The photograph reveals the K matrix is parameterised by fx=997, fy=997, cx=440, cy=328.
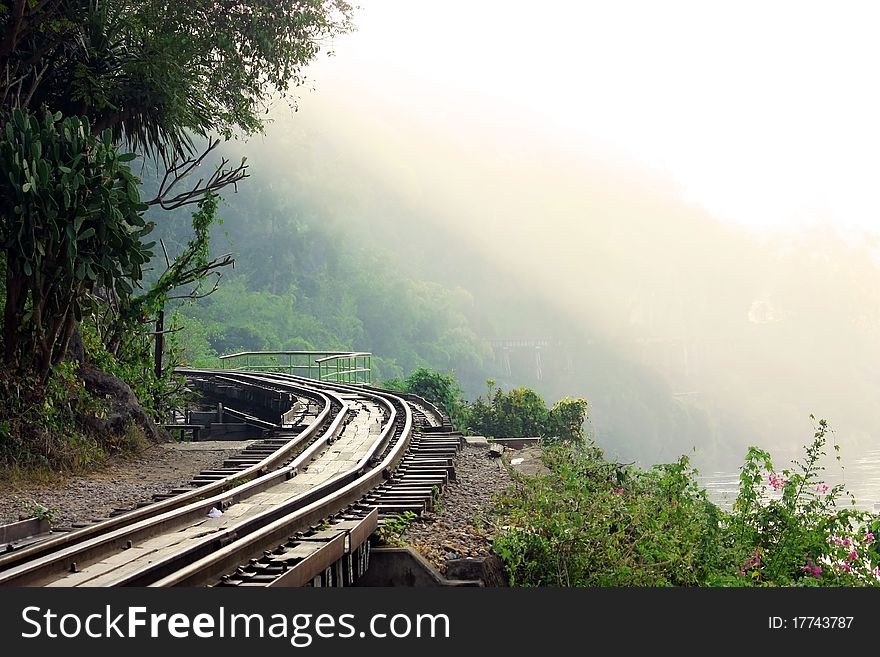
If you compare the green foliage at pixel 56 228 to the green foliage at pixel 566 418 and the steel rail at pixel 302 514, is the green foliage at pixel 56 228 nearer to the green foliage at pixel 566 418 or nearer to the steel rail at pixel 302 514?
the steel rail at pixel 302 514

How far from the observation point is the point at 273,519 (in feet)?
22.0

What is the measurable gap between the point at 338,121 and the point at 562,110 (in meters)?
33.1

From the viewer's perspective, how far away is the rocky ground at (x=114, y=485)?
26.1 ft

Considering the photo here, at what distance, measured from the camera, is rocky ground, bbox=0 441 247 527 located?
7.96 m

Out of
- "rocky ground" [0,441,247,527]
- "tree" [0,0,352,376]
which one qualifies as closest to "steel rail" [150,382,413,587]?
"rocky ground" [0,441,247,527]

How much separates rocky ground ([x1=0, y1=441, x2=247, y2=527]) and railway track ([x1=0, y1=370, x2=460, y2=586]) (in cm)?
57

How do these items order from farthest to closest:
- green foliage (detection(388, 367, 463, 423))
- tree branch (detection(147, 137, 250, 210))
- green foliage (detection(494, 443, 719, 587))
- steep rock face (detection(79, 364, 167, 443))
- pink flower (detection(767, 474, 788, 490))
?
green foliage (detection(388, 367, 463, 423)) < tree branch (detection(147, 137, 250, 210)) < steep rock face (detection(79, 364, 167, 443)) < pink flower (detection(767, 474, 788, 490)) < green foliage (detection(494, 443, 719, 587))

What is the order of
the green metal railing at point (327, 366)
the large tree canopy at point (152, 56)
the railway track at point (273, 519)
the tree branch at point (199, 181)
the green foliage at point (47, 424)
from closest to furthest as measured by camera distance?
the railway track at point (273, 519) < the green foliage at point (47, 424) < the large tree canopy at point (152, 56) < the tree branch at point (199, 181) < the green metal railing at point (327, 366)

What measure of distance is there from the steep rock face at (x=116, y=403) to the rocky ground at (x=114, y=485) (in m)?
0.37

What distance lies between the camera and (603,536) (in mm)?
6508

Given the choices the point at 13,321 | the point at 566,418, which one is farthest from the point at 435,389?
the point at 13,321

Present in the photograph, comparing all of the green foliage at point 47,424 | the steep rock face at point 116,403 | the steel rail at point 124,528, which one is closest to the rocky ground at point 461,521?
the steel rail at point 124,528

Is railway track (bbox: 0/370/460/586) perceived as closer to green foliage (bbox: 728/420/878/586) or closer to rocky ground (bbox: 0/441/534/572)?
rocky ground (bbox: 0/441/534/572)

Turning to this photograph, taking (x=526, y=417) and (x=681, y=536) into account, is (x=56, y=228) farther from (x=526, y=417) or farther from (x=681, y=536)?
(x=526, y=417)
